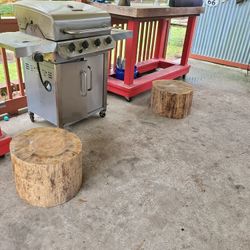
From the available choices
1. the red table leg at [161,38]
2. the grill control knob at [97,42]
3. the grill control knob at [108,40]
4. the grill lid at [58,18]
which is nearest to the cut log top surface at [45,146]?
the grill lid at [58,18]

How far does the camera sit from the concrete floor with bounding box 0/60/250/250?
1.60 meters

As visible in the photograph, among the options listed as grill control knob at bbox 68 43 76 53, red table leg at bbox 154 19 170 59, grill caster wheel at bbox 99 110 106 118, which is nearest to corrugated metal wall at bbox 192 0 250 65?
red table leg at bbox 154 19 170 59

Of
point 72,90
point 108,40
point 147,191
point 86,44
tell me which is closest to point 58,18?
point 86,44

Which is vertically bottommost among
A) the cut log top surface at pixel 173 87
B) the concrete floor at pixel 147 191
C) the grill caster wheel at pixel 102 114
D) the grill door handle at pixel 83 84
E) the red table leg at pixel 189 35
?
the concrete floor at pixel 147 191

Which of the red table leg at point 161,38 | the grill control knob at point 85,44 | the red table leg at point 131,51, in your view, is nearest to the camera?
the grill control knob at point 85,44

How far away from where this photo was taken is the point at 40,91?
246 cm

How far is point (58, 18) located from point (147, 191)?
4.99ft

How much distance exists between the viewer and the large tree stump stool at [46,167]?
1.61 metres

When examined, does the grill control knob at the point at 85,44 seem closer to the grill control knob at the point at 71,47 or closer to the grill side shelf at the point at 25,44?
the grill control knob at the point at 71,47

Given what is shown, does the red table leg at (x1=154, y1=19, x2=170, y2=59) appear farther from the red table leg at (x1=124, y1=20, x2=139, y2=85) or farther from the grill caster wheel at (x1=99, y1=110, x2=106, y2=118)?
the grill caster wheel at (x1=99, y1=110, x2=106, y2=118)

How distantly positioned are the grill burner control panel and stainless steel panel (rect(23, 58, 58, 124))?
0.25 m

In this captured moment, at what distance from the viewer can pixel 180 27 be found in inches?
334

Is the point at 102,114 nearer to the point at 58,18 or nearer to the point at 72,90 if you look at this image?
the point at 72,90

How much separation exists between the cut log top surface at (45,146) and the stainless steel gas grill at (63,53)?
0.57m
